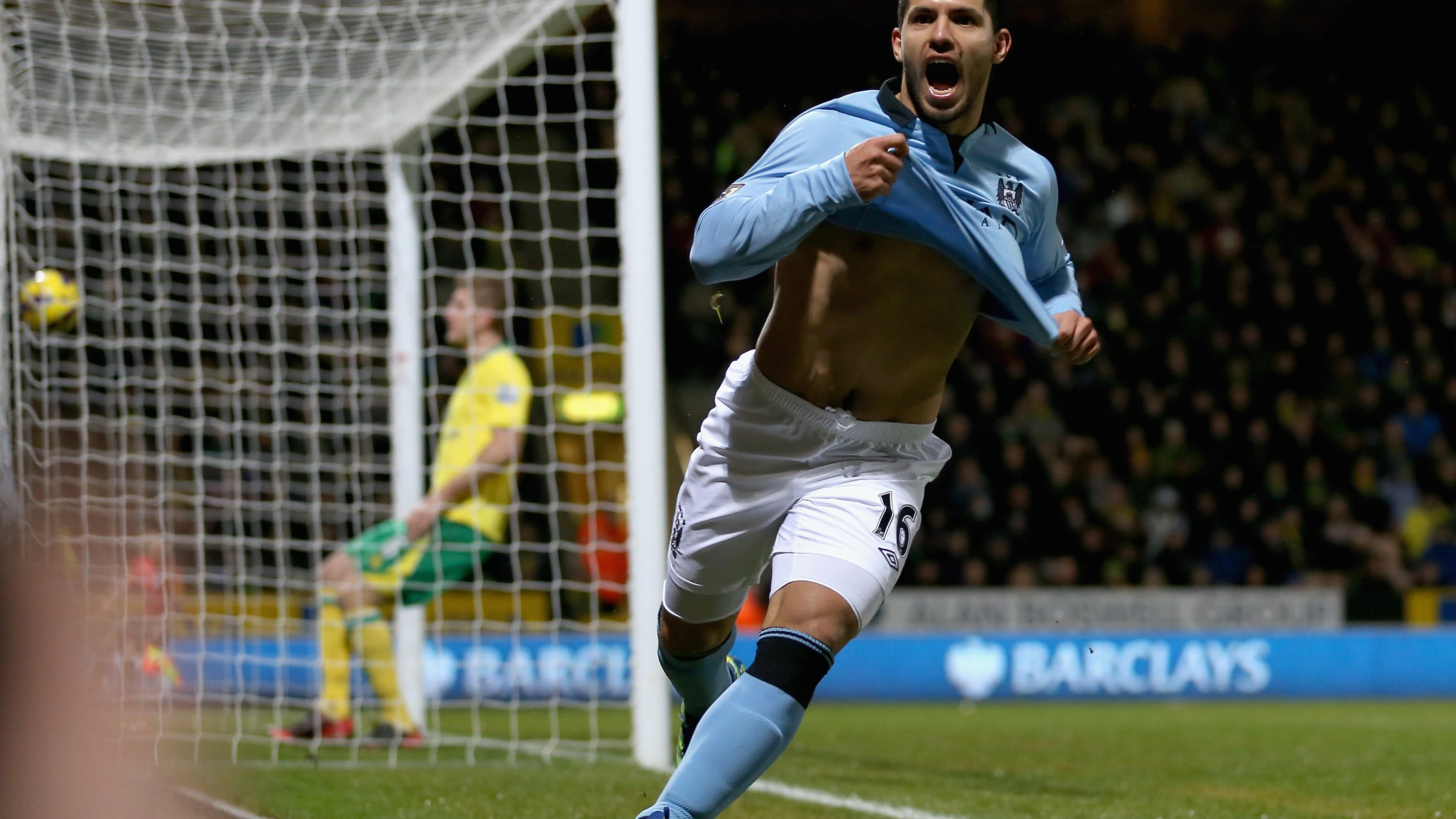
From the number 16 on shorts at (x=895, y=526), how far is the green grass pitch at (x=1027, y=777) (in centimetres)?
141

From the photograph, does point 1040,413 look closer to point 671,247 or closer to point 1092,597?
point 1092,597

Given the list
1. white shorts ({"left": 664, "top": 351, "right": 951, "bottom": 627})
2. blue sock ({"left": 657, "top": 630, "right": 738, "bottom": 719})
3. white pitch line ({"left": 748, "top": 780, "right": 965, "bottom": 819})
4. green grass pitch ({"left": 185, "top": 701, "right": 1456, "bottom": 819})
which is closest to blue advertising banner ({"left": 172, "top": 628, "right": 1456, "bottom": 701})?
green grass pitch ({"left": 185, "top": 701, "right": 1456, "bottom": 819})

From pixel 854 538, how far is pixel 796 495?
0.23 metres

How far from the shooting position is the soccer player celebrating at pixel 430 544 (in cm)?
732

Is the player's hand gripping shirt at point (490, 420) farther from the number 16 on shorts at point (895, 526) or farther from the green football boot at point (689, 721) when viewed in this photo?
the number 16 on shorts at point (895, 526)

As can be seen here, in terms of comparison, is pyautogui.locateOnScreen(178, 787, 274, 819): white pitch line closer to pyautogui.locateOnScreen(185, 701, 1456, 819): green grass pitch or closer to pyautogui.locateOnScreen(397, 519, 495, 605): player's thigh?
pyautogui.locateOnScreen(185, 701, 1456, 819): green grass pitch

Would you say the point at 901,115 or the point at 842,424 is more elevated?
the point at 901,115

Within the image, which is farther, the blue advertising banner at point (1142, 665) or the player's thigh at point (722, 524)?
the blue advertising banner at point (1142, 665)

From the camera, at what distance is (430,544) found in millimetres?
7410

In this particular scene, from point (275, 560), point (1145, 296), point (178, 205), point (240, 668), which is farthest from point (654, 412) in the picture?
point (1145, 296)

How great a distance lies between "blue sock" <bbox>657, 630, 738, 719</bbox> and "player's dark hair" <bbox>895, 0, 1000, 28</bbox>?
161 centimetres

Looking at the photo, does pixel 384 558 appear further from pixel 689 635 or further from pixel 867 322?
pixel 867 322

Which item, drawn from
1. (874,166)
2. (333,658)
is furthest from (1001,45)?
(333,658)

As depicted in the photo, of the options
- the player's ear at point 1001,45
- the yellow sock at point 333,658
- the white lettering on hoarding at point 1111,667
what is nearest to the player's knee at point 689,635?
the player's ear at point 1001,45
